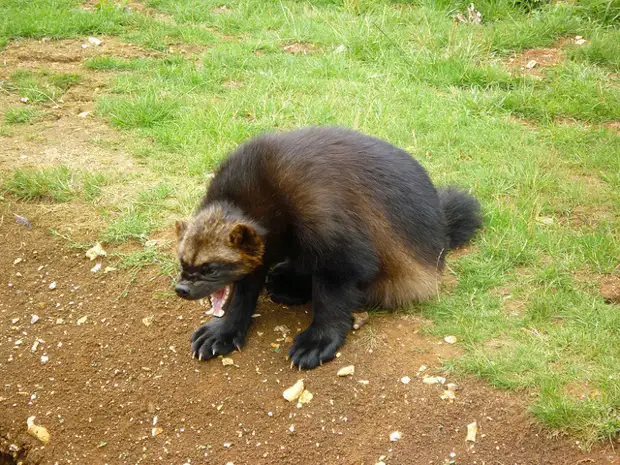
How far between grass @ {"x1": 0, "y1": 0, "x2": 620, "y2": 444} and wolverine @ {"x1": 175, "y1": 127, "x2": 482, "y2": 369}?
355 mm

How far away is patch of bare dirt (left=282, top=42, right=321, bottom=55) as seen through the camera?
6.96 m

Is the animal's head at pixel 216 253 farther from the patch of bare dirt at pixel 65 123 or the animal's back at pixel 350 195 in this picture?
the patch of bare dirt at pixel 65 123

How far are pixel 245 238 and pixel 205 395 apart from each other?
31.2 inches

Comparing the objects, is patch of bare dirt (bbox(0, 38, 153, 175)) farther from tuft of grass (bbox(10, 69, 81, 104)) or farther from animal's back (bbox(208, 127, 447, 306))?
animal's back (bbox(208, 127, 447, 306))

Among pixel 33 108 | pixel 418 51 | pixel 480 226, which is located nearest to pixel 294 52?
pixel 418 51

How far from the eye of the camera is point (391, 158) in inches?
157

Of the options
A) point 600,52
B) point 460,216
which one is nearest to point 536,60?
point 600,52

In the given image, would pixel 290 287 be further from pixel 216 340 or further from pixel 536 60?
pixel 536 60

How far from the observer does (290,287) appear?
4.12 meters

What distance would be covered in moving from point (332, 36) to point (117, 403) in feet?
14.5

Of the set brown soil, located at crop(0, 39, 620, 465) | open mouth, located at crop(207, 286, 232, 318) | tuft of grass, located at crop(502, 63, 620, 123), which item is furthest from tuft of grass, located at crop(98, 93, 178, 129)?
tuft of grass, located at crop(502, 63, 620, 123)

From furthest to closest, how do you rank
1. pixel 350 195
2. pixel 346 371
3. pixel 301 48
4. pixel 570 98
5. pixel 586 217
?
pixel 301 48, pixel 570 98, pixel 586 217, pixel 350 195, pixel 346 371

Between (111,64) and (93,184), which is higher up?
(111,64)

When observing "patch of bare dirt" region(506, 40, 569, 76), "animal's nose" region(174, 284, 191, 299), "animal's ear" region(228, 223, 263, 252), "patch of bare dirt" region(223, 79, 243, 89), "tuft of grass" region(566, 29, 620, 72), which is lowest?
"patch of bare dirt" region(223, 79, 243, 89)
